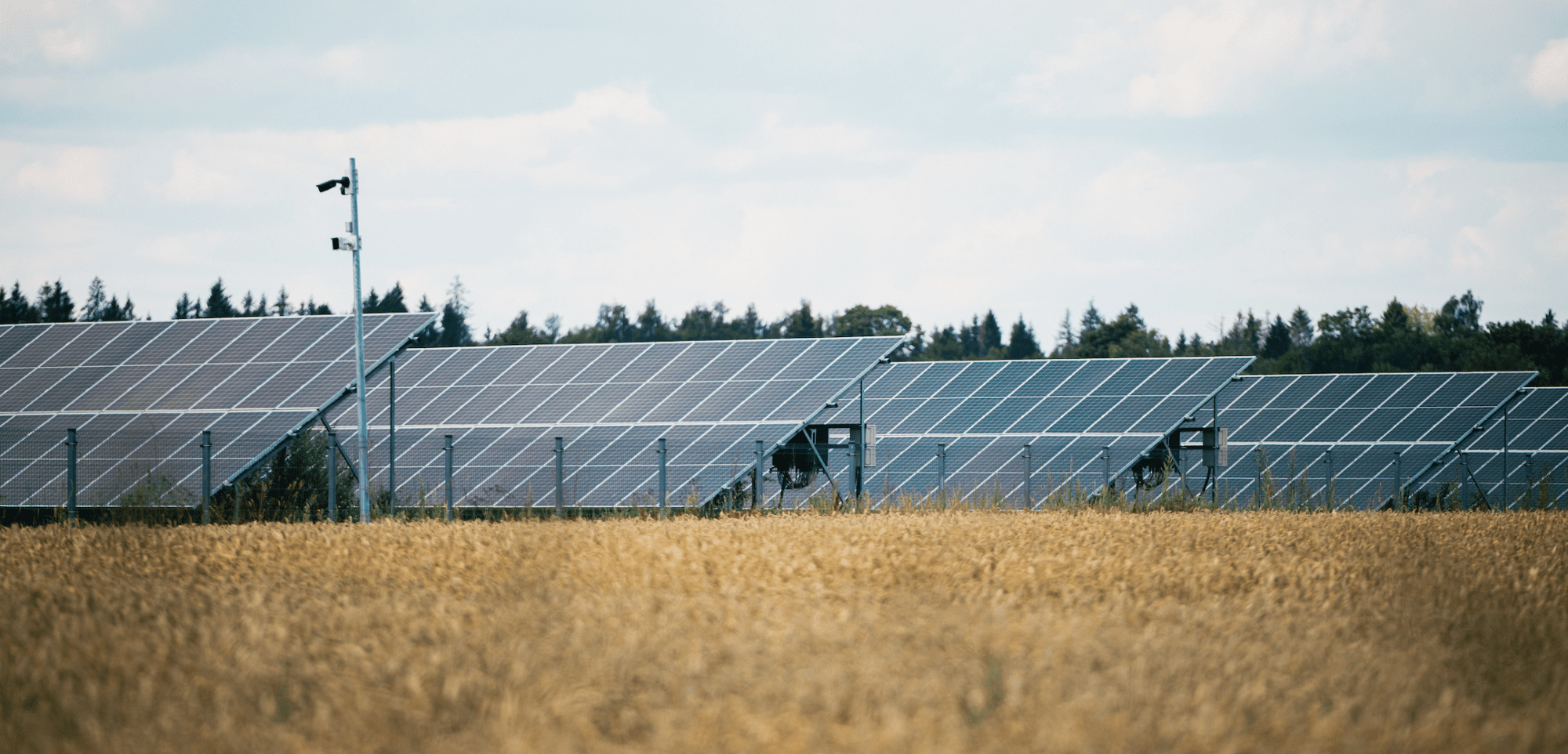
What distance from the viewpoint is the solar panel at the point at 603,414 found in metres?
19.3

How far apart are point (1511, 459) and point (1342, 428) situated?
18.6 ft

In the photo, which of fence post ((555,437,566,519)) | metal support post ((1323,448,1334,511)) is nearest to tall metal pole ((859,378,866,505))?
fence post ((555,437,566,519))

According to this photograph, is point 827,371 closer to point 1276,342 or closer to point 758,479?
point 758,479

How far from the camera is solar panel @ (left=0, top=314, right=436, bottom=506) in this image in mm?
16516

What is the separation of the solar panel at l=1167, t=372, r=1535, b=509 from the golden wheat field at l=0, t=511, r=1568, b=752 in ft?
55.8

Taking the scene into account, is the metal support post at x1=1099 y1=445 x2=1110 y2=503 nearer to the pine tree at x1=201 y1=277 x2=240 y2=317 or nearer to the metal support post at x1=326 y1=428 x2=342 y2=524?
the metal support post at x1=326 y1=428 x2=342 y2=524

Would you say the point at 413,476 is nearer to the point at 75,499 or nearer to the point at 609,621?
the point at 75,499

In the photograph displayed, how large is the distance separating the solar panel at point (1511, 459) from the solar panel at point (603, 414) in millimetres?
13823

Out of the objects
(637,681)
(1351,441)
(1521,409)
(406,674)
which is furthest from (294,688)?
(1521,409)

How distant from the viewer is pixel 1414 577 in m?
8.03

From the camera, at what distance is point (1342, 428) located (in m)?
29.0

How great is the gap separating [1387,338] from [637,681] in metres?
88.9

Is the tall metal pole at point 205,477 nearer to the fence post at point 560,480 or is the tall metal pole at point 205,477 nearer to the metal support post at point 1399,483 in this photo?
the fence post at point 560,480

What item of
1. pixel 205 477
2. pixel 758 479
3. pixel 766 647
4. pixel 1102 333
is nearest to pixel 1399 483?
pixel 758 479
